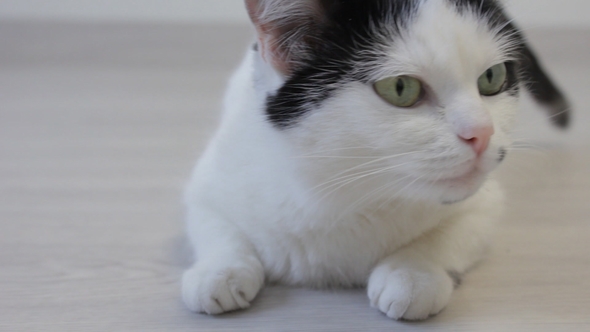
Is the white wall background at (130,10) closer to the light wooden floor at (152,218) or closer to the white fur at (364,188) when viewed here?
the light wooden floor at (152,218)

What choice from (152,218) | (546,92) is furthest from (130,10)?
(546,92)

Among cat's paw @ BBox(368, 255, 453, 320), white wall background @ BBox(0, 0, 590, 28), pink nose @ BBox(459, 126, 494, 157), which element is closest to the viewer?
pink nose @ BBox(459, 126, 494, 157)

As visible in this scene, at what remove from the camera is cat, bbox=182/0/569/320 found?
836 millimetres

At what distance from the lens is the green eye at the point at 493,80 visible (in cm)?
90

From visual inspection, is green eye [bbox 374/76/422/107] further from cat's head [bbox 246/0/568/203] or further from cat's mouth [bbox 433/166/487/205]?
cat's mouth [bbox 433/166/487/205]

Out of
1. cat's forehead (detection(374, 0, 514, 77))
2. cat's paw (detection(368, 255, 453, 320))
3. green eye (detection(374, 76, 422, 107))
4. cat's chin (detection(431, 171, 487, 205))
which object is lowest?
cat's paw (detection(368, 255, 453, 320))

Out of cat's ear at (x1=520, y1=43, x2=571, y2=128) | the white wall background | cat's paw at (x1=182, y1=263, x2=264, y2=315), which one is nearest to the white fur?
cat's paw at (x1=182, y1=263, x2=264, y2=315)

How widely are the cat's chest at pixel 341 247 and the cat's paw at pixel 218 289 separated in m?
0.07

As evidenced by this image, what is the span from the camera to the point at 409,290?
0.94 meters

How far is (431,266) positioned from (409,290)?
3.0 inches

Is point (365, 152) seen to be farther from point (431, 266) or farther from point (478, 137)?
point (431, 266)

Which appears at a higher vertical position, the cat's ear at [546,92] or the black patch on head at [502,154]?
the black patch on head at [502,154]

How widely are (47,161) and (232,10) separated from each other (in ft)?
4.18

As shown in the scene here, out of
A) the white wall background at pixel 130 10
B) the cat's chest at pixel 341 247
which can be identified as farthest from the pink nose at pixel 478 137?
the white wall background at pixel 130 10
